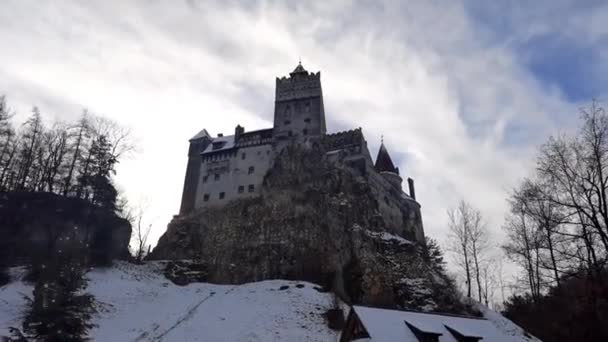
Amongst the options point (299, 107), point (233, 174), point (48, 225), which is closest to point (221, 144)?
point (233, 174)

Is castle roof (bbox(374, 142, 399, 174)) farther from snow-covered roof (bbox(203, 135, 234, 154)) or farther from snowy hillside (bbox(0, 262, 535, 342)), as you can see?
snowy hillside (bbox(0, 262, 535, 342))

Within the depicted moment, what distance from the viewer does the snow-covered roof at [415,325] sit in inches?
912

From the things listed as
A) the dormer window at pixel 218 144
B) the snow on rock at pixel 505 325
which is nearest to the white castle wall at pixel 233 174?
the dormer window at pixel 218 144

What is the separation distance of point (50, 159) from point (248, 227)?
22.3 meters

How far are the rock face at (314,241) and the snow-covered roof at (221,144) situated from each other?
33.9 feet

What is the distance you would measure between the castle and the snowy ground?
680 inches

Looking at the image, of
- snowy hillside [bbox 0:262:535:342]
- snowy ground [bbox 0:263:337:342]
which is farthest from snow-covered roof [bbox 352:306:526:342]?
snowy ground [bbox 0:263:337:342]

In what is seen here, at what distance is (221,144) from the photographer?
62781 millimetres

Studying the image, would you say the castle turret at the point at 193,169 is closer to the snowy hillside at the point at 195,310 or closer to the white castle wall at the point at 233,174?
the white castle wall at the point at 233,174

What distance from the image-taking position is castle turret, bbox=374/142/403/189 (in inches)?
2311

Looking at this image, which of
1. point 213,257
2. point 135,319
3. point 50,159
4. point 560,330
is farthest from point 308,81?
point 560,330

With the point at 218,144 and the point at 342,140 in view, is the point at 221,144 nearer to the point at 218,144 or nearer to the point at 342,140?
the point at 218,144

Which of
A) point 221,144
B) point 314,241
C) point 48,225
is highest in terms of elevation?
point 221,144

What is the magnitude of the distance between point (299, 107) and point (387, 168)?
15491 mm
